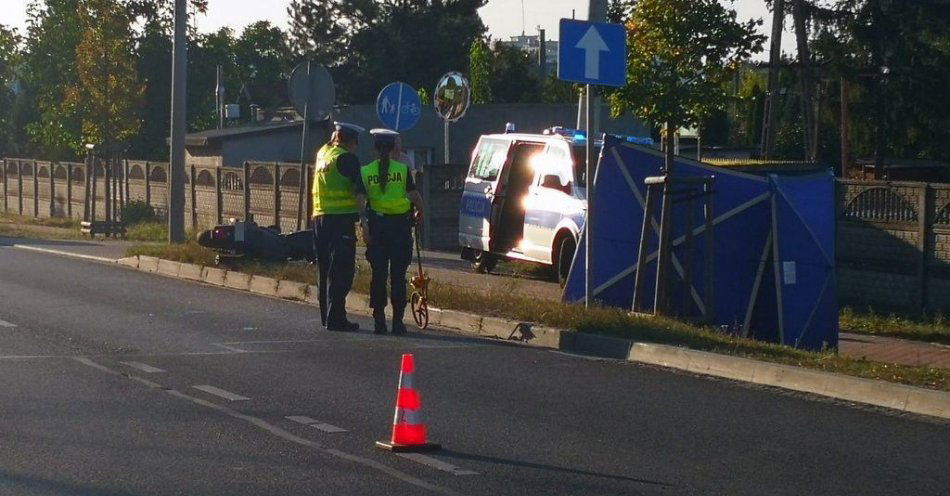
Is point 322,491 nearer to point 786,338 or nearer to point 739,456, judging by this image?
point 739,456

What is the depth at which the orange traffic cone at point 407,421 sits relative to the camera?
773 cm

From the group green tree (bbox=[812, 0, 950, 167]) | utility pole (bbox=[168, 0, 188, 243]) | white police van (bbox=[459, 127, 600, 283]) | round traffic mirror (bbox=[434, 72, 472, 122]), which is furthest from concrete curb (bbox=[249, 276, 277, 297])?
green tree (bbox=[812, 0, 950, 167])

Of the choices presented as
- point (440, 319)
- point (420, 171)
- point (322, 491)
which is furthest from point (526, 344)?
point (420, 171)

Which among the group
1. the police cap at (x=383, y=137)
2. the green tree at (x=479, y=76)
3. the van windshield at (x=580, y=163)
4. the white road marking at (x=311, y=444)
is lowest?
the white road marking at (x=311, y=444)

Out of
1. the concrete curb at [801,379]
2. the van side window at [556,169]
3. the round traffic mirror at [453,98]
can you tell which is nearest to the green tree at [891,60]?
the round traffic mirror at [453,98]

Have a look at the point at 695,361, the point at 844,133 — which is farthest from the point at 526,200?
the point at 844,133

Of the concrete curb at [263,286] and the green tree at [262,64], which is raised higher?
the green tree at [262,64]

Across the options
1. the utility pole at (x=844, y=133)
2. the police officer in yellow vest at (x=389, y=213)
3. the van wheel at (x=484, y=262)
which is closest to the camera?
the police officer in yellow vest at (x=389, y=213)

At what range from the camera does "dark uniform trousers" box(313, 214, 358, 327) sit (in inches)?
520

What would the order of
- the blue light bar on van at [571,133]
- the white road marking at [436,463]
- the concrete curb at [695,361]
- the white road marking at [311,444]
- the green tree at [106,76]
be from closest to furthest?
the white road marking at [311,444] < the white road marking at [436,463] < the concrete curb at [695,361] < the blue light bar on van at [571,133] < the green tree at [106,76]

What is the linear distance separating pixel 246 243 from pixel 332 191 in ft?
17.9

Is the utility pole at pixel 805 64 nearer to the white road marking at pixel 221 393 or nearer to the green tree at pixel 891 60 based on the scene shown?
the green tree at pixel 891 60

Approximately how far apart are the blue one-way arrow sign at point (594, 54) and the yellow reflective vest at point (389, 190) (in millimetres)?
1715

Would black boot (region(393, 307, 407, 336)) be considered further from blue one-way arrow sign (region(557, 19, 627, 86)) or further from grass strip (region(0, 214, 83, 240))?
grass strip (region(0, 214, 83, 240))
